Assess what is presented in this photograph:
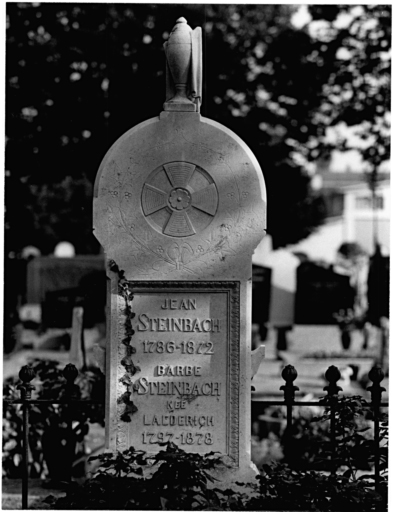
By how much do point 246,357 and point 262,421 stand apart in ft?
16.7

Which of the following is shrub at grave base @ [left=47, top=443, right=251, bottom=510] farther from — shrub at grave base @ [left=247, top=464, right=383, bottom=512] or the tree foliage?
the tree foliage

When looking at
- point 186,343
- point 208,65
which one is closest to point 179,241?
point 186,343

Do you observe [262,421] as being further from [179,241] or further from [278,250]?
[278,250]

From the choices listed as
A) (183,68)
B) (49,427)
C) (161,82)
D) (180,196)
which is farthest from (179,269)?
(161,82)

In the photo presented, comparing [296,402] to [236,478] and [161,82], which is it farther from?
[161,82]

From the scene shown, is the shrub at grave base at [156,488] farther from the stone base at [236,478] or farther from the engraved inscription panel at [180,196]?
the engraved inscription panel at [180,196]

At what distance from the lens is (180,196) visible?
638 centimetres

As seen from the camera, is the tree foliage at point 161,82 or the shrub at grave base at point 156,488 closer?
the shrub at grave base at point 156,488

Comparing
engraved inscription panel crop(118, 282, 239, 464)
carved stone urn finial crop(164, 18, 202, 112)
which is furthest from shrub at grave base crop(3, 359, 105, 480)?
carved stone urn finial crop(164, 18, 202, 112)

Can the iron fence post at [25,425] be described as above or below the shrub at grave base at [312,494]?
above

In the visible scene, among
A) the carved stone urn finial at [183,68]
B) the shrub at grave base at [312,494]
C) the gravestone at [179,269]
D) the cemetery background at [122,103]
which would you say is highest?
the cemetery background at [122,103]

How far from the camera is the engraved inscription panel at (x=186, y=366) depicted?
6.35 metres

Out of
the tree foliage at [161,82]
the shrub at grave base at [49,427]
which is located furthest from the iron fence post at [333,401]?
the tree foliage at [161,82]

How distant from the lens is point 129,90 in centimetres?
1212
